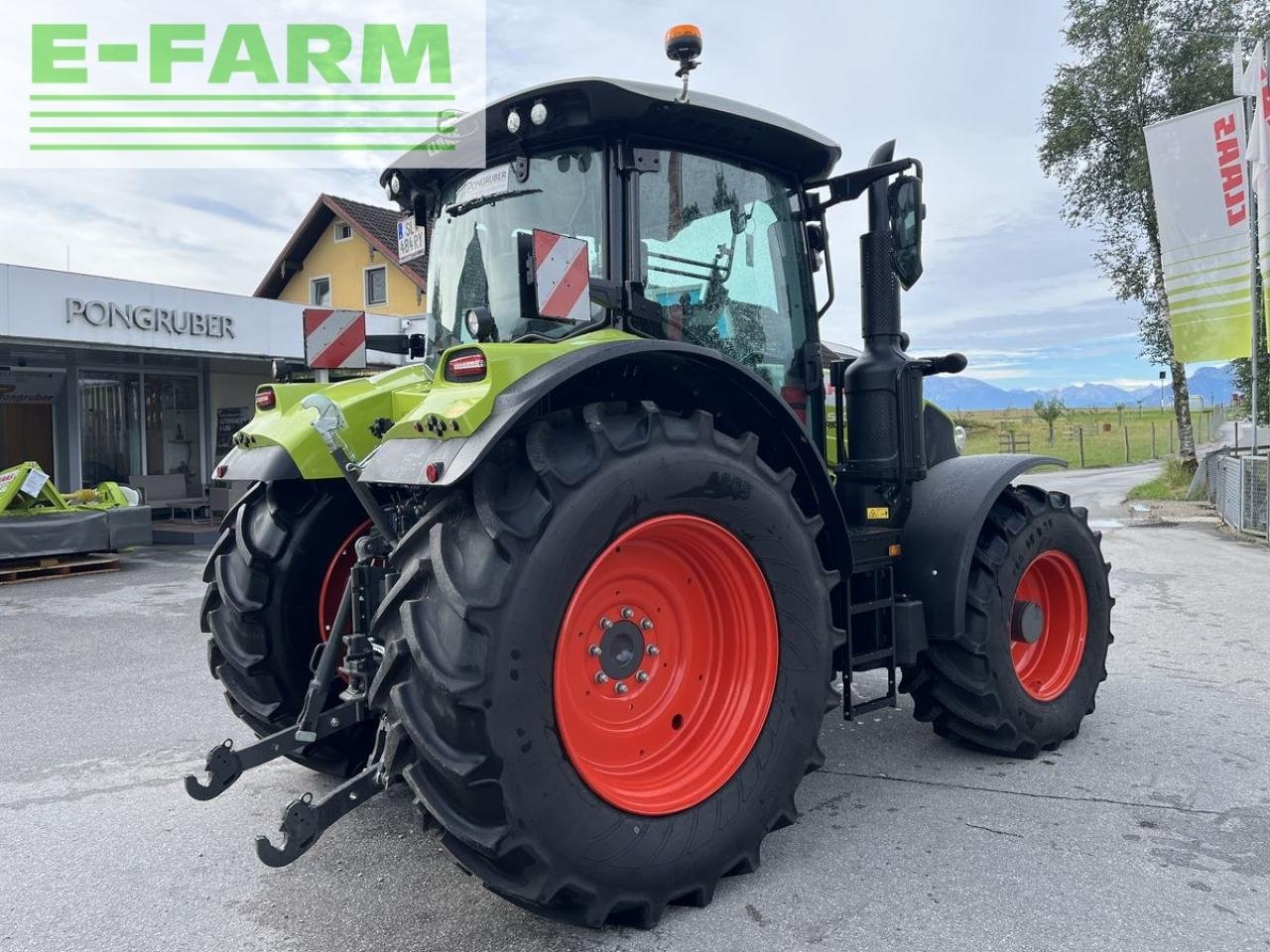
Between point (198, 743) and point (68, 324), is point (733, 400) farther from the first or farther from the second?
point (68, 324)

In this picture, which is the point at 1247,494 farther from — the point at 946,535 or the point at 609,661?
the point at 609,661

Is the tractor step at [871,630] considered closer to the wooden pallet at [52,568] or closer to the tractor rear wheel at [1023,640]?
the tractor rear wheel at [1023,640]

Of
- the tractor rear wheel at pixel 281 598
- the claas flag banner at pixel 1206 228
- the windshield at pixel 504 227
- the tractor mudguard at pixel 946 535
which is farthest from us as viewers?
the claas flag banner at pixel 1206 228

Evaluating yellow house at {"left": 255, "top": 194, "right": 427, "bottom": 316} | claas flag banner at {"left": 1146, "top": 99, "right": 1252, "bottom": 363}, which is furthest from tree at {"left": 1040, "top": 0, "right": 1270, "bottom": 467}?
yellow house at {"left": 255, "top": 194, "right": 427, "bottom": 316}

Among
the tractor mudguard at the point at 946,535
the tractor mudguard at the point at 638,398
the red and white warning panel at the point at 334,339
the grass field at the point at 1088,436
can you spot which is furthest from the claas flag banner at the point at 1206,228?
the grass field at the point at 1088,436

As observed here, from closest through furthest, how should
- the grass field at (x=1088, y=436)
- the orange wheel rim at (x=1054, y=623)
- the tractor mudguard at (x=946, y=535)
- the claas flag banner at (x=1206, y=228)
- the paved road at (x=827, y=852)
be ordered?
the paved road at (x=827, y=852) < the tractor mudguard at (x=946, y=535) < the orange wheel rim at (x=1054, y=623) < the claas flag banner at (x=1206, y=228) < the grass field at (x=1088, y=436)

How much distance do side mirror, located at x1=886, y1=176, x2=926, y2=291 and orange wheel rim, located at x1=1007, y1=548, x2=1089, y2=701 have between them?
57.2 inches

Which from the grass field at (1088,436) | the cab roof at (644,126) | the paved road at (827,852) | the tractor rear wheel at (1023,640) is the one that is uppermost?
the grass field at (1088,436)

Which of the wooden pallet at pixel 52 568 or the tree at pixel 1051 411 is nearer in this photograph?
the wooden pallet at pixel 52 568

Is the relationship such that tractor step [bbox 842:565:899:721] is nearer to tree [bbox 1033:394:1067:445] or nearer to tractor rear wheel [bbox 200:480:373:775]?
tractor rear wheel [bbox 200:480:373:775]

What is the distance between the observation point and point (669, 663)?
9.66 ft

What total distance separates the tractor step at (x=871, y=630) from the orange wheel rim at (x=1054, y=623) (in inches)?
33.3

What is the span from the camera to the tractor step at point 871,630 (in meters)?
3.47

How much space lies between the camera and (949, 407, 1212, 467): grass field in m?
33.5
